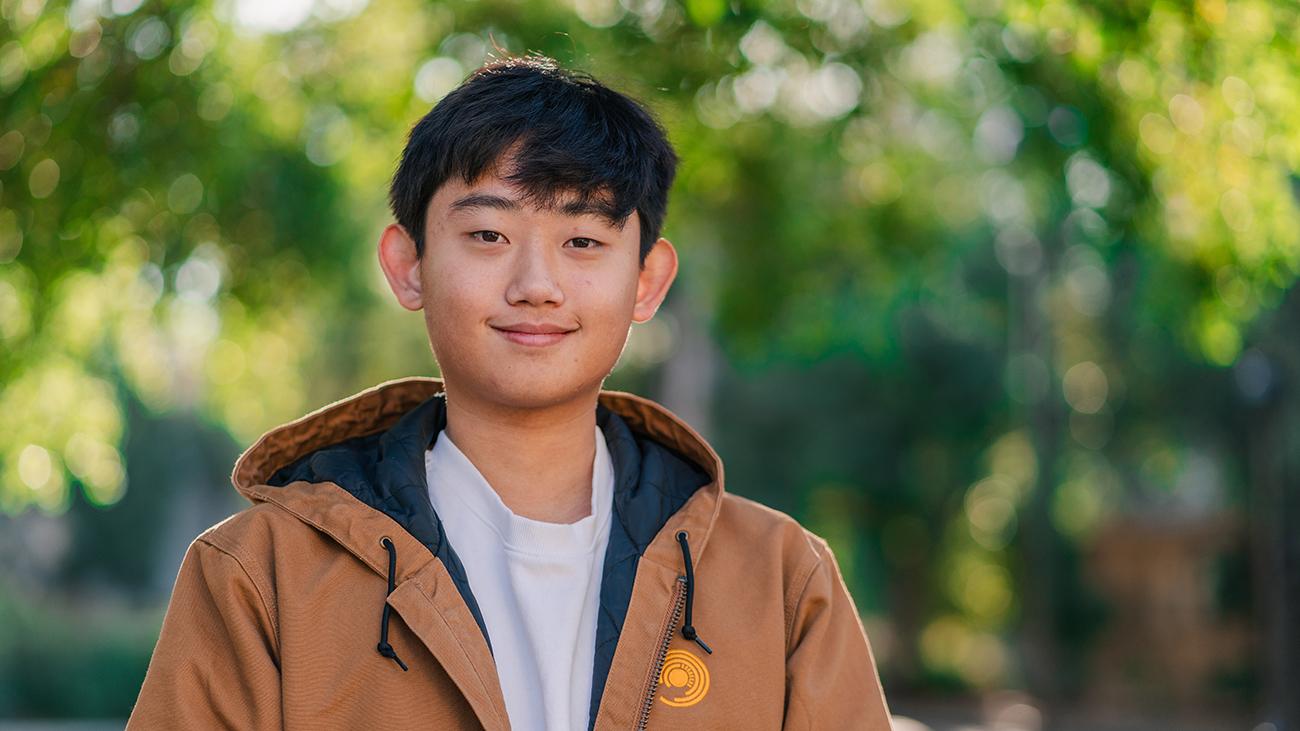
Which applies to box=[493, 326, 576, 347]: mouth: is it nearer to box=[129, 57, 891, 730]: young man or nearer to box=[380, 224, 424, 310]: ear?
Answer: box=[129, 57, 891, 730]: young man

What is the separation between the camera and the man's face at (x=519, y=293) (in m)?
2.73

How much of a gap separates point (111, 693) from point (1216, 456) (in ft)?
65.6

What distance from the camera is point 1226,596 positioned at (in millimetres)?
27953

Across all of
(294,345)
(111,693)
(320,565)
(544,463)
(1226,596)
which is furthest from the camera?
(1226,596)

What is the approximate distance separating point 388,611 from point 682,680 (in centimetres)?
53

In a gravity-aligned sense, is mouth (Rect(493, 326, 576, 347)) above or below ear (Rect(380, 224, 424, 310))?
below

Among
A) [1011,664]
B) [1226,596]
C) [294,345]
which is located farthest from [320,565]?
[1011,664]

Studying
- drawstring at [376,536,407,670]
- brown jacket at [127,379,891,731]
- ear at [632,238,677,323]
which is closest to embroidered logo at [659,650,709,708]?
brown jacket at [127,379,891,731]

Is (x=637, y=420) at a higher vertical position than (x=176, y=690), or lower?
higher

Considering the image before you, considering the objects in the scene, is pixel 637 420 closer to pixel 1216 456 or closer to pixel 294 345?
pixel 294 345

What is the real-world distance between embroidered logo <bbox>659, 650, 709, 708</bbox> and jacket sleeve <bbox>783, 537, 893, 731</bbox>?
0.18m

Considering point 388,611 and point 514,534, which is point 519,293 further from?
point 388,611

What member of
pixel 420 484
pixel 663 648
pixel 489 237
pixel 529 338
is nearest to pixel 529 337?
pixel 529 338

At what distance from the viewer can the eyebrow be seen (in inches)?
108
